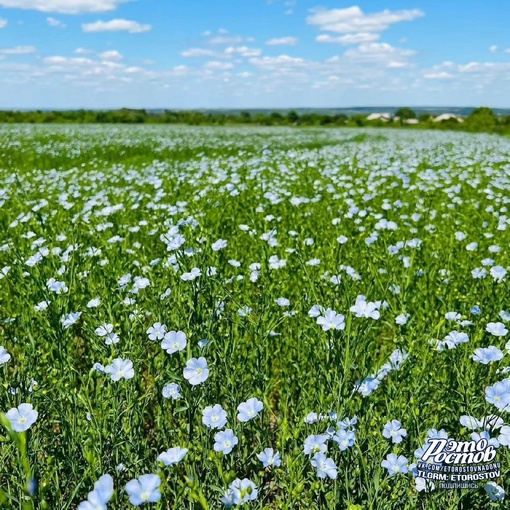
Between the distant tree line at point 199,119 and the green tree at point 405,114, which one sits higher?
the green tree at point 405,114

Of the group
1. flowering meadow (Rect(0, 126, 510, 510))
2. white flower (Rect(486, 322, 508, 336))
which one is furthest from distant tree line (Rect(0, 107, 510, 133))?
white flower (Rect(486, 322, 508, 336))

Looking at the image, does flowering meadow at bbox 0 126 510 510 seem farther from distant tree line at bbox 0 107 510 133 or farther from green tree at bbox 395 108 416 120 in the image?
green tree at bbox 395 108 416 120

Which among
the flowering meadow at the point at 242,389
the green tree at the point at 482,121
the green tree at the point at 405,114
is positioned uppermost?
the green tree at the point at 405,114

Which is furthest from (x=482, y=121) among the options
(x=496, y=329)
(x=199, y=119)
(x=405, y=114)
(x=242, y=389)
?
(x=242, y=389)

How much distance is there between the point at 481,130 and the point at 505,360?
3709 cm

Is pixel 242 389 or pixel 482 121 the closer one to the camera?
pixel 242 389

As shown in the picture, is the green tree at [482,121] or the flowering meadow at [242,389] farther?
the green tree at [482,121]

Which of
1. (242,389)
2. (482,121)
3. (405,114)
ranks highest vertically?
(405,114)

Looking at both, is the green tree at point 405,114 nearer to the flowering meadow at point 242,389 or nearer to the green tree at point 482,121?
the green tree at point 482,121

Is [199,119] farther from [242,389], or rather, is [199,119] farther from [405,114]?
[242,389]

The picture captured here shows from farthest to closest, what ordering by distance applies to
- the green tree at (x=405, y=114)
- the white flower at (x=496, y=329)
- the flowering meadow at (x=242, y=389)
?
the green tree at (x=405, y=114), the white flower at (x=496, y=329), the flowering meadow at (x=242, y=389)

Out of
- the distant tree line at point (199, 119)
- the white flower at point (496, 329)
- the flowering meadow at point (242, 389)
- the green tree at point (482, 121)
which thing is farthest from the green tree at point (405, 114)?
the white flower at point (496, 329)

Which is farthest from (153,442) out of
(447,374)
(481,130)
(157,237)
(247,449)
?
(481,130)

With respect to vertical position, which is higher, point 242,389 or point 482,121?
point 482,121
